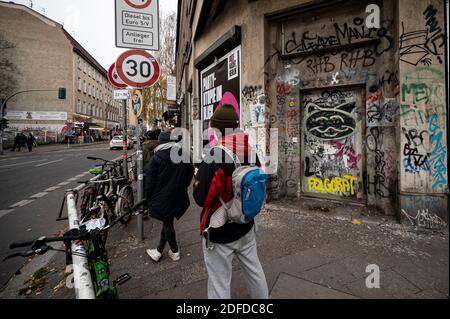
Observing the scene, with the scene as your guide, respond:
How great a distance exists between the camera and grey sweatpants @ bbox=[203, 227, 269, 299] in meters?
2.03

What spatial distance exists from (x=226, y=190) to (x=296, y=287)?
1.51 meters

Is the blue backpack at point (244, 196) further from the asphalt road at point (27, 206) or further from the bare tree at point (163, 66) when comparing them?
the bare tree at point (163, 66)

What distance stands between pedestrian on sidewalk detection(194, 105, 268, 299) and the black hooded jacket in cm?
143

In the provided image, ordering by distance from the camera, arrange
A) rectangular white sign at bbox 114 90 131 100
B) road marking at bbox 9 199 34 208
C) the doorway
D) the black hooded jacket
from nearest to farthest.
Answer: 1. the black hooded jacket
2. the doorway
3. rectangular white sign at bbox 114 90 131 100
4. road marking at bbox 9 199 34 208

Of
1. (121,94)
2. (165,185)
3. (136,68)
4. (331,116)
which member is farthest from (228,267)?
(121,94)

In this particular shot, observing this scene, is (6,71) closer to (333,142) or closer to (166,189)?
(166,189)

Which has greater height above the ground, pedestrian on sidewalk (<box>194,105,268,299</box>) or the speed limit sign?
the speed limit sign

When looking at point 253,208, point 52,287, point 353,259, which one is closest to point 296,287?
point 353,259

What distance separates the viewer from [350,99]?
5316 millimetres

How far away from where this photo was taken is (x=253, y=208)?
1.90 meters

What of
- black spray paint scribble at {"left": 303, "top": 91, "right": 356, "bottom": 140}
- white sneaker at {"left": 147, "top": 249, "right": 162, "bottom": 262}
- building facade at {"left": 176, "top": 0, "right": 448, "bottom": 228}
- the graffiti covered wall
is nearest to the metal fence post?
white sneaker at {"left": 147, "top": 249, "right": 162, "bottom": 262}

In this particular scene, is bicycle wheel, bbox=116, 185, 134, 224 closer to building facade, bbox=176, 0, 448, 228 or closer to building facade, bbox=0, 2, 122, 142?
building facade, bbox=176, 0, 448, 228

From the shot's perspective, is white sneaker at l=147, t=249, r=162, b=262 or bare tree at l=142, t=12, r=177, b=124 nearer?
white sneaker at l=147, t=249, r=162, b=262
